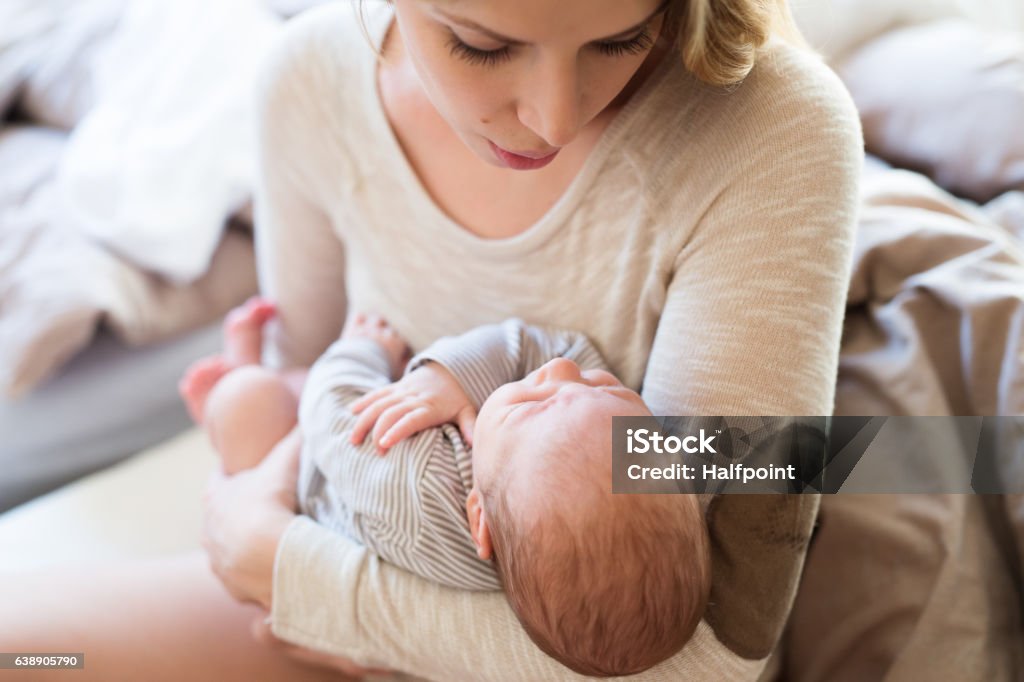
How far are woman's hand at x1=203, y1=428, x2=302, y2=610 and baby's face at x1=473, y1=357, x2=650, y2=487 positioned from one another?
1.05 ft

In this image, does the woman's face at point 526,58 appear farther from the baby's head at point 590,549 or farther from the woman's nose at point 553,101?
the baby's head at point 590,549

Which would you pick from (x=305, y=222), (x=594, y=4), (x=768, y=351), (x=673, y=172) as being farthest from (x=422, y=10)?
(x=305, y=222)

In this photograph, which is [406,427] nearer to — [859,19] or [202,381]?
[202,381]

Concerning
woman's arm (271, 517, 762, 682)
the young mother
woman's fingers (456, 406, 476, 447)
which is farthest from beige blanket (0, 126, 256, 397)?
woman's fingers (456, 406, 476, 447)

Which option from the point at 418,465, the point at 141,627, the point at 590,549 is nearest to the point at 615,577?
the point at 590,549

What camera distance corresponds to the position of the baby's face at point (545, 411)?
881 mm

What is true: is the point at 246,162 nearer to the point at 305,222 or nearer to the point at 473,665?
the point at 305,222

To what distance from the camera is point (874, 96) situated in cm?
156

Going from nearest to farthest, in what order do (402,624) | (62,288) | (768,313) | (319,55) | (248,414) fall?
(768,313), (402,624), (319,55), (248,414), (62,288)

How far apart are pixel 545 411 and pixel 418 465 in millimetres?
184

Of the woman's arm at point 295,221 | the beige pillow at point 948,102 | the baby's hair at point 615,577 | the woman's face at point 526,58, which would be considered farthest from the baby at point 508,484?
the beige pillow at point 948,102

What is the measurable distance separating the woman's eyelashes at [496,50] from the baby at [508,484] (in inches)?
13.3

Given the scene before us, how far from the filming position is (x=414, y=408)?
1025mm

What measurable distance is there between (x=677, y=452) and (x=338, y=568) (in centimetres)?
43
